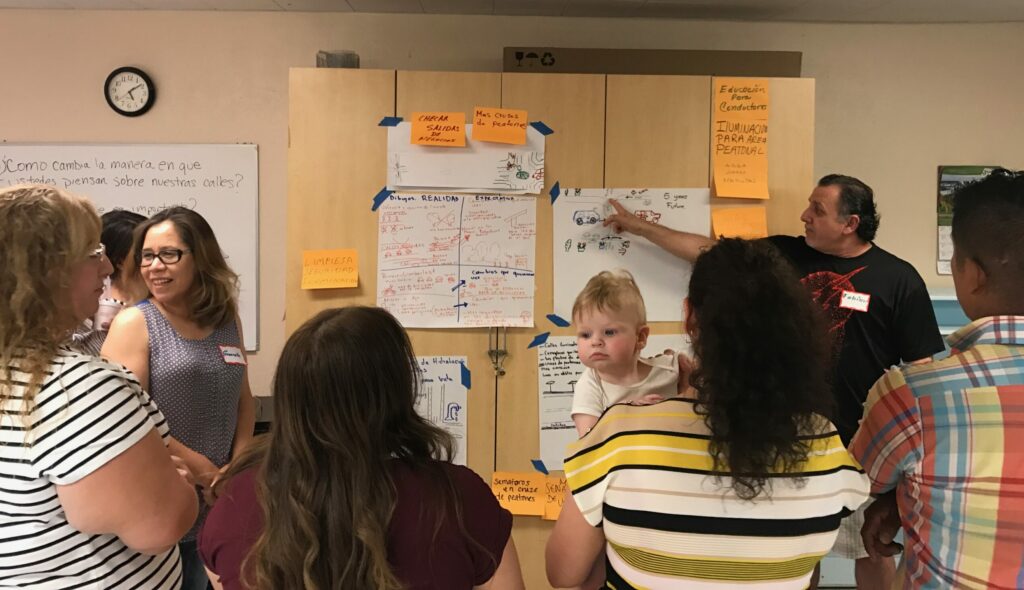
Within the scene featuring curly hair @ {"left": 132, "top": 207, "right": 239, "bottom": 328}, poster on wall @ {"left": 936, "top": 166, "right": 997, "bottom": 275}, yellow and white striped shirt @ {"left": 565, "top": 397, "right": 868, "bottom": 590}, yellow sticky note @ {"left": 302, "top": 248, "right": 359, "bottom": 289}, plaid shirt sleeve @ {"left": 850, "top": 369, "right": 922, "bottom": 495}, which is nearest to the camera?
yellow and white striped shirt @ {"left": 565, "top": 397, "right": 868, "bottom": 590}

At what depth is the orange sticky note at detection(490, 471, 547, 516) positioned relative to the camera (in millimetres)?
2602

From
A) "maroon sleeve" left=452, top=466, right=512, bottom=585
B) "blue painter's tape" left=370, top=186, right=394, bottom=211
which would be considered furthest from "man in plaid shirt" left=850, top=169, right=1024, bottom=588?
"blue painter's tape" left=370, top=186, right=394, bottom=211

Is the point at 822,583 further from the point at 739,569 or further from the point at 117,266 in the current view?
the point at 117,266

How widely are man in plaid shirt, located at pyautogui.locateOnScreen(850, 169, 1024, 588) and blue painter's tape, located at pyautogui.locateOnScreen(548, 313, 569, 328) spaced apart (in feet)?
4.77

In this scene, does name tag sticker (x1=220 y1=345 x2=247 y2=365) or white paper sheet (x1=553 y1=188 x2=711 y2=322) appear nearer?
name tag sticker (x1=220 y1=345 x2=247 y2=365)

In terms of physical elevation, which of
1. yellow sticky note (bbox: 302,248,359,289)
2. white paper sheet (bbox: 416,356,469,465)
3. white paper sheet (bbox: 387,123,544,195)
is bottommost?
white paper sheet (bbox: 416,356,469,465)

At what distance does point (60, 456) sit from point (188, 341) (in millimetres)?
761

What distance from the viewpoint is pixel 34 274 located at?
996 millimetres

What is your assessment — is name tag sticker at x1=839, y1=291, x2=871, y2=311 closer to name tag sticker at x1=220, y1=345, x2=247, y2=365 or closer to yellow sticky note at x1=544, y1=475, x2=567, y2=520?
yellow sticky note at x1=544, y1=475, x2=567, y2=520

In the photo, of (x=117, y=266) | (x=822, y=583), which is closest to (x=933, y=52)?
(x=822, y=583)

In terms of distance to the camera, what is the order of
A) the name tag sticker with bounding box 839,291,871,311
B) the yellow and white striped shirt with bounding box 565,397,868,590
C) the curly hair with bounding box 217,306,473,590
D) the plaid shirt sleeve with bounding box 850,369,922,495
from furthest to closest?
the name tag sticker with bounding box 839,291,871,311, the plaid shirt sleeve with bounding box 850,369,922,495, the yellow and white striped shirt with bounding box 565,397,868,590, the curly hair with bounding box 217,306,473,590


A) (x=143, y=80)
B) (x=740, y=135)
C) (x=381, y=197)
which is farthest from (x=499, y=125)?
(x=143, y=80)

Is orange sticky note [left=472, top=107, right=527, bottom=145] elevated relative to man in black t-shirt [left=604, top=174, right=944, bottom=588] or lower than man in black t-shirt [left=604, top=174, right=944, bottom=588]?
elevated

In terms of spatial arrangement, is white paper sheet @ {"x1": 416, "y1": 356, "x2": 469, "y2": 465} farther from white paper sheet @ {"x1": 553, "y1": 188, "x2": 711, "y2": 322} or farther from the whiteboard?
the whiteboard
